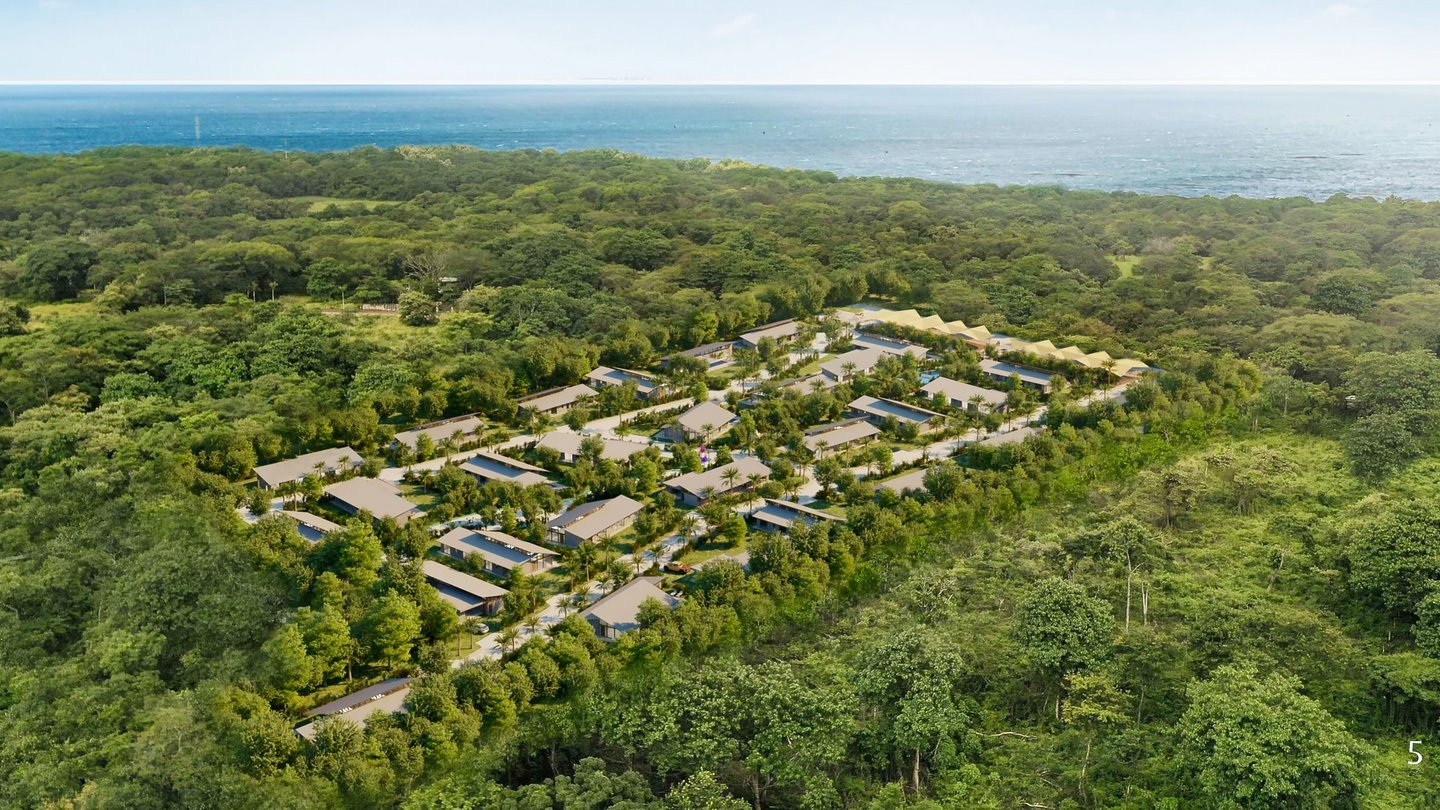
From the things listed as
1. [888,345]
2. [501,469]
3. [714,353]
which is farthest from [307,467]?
[888,345]

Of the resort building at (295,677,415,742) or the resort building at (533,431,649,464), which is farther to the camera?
the resort building at (533,431,649,464)

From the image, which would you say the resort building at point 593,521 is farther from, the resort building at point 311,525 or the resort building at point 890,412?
the resort building at point 890,412

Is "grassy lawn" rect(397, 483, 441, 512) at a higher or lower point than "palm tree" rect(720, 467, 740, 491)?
lower

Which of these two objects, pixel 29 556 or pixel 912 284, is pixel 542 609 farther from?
pixel 912 284

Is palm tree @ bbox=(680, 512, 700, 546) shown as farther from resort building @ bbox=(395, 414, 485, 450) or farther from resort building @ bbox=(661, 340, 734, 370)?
resort building @ bbox=(661, 340, 734, 370)

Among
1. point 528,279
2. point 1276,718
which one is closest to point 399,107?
point 528,279

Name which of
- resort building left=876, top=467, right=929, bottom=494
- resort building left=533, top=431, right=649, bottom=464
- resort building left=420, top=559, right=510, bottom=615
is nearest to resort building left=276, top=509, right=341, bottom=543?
resort building left=420, top=559, right=510, bottom=615

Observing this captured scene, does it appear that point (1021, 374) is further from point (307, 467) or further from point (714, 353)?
point (307, 467)
